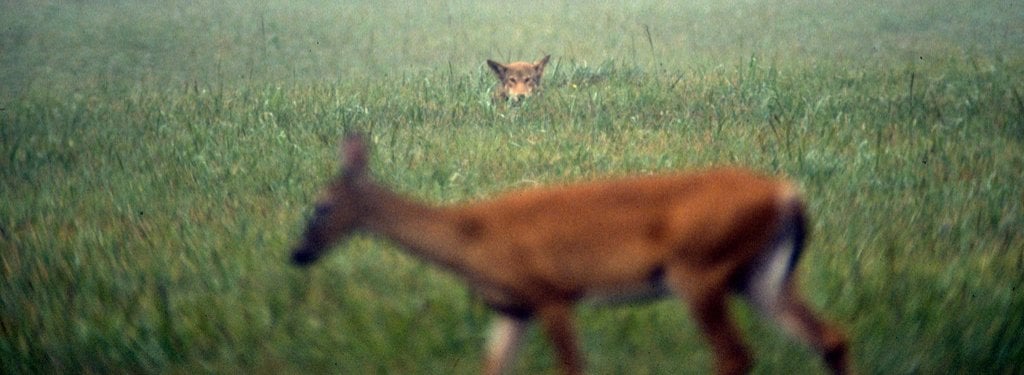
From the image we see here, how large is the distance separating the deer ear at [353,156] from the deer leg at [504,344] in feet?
1.78

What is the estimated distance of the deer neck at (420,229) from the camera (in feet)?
8.76

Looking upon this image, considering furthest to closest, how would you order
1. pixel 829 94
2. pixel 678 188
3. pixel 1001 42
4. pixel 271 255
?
Result: pixel 1001 42 < pixel 829 94 < pixel 271 255 < pixel 678 188

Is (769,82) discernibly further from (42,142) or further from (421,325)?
(42,142)

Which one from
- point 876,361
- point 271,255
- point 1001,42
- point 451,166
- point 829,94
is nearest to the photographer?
point 876,361

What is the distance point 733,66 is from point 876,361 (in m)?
3.41

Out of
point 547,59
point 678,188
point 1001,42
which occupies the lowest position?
point 547,59

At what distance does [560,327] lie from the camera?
260 cm

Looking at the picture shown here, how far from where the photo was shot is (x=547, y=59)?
729 centimetres

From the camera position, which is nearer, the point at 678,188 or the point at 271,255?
the point at 678,188

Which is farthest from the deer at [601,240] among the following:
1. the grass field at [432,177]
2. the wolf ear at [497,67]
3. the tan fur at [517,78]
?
the wolf ear at [497,67]

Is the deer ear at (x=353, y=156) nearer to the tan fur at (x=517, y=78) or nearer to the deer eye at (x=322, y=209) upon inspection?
the deer eye at (x=322, y=209)

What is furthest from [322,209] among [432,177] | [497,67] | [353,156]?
[497,67]

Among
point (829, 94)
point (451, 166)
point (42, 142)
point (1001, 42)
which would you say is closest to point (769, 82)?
point (829, 94)

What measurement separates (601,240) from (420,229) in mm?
452
